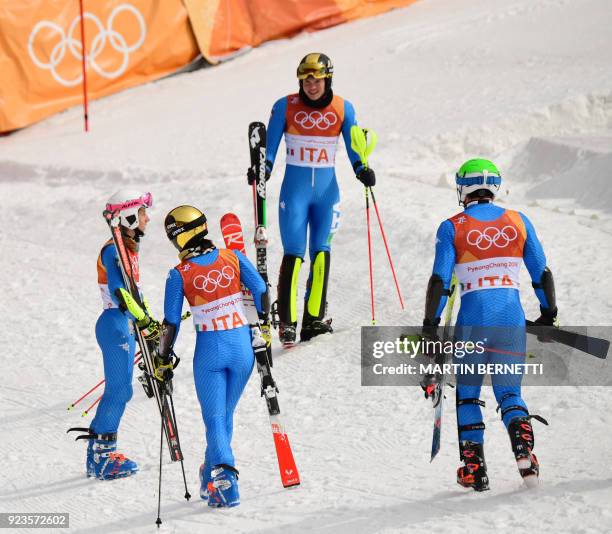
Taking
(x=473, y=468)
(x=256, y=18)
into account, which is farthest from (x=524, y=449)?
(x=256, y=18)

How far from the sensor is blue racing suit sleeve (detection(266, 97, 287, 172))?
9117mm

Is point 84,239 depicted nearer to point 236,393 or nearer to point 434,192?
point 434,192

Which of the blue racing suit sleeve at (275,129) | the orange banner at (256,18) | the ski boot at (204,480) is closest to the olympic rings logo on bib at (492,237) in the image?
the ski boot at (204,480)

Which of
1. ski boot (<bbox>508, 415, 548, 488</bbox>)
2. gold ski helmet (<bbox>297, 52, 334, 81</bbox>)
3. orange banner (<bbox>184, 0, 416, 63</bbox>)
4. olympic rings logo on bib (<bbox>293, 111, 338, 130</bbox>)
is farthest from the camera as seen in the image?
orange banner (<bbox>184, 0, 416, 63</bbox>)

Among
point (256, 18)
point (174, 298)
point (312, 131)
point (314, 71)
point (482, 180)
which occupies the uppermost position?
point (256, 18)

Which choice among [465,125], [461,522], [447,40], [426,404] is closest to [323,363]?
[426,404]

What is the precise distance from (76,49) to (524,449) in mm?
11533

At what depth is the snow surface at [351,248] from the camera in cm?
652

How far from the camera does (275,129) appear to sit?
916cm

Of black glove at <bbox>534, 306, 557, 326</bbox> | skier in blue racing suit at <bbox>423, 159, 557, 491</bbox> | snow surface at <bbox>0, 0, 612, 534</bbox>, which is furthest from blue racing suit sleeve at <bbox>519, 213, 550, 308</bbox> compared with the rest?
snow surface at <bbox>0, 0, 612, 534</bbox>

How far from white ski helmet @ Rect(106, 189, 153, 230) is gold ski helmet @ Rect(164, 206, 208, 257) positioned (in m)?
0.68

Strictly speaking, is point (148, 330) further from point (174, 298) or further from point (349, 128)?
point (349, 128)

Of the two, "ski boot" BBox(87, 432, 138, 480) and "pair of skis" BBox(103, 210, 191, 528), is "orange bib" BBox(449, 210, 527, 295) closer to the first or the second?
"pair of skis" BBox(103, 210, 191, 528)

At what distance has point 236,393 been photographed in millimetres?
6605
